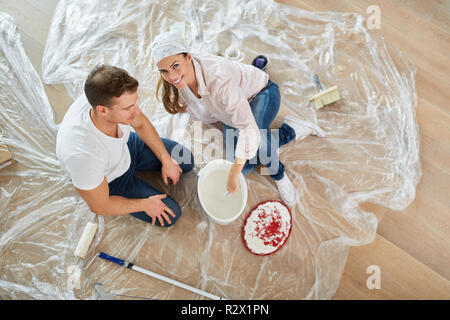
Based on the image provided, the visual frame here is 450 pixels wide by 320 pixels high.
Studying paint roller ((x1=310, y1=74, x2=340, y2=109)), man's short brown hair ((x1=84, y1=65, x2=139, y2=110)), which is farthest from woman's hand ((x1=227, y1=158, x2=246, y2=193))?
paint roller ((x1=310, y1=74, x2=340, y2=109))

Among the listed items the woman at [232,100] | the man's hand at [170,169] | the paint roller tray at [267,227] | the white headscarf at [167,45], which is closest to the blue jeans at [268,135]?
the woman at [232,100]

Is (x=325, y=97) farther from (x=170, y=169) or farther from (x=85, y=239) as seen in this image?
(x=85, y=239)

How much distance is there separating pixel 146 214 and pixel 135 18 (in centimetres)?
90

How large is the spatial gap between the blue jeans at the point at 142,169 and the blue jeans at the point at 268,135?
0.19 metres

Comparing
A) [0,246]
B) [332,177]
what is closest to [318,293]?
A: [332,177]

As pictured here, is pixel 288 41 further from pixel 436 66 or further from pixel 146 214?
pixel 146 214

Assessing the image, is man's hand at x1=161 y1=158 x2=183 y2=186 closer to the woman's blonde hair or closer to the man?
the man

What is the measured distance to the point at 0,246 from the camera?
1120mm

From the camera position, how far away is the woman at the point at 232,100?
0.83 metres

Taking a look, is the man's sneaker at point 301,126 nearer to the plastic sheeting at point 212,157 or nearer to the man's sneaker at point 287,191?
the plastic sheeting at point 212,157

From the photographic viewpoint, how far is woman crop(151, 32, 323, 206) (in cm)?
83

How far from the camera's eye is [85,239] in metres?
1.12

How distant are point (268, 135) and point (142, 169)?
1.65ft

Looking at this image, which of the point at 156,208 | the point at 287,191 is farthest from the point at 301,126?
the point at 156,208
